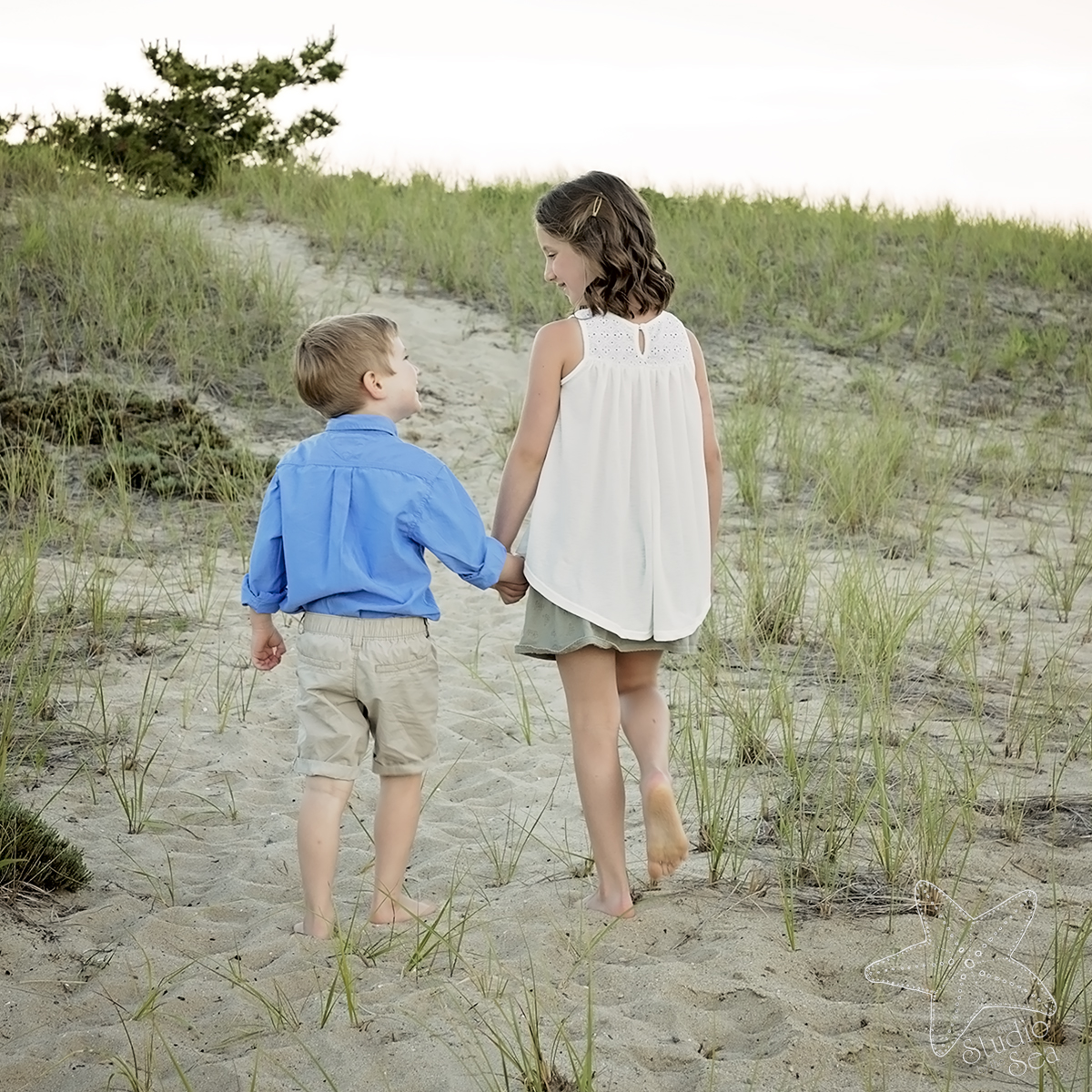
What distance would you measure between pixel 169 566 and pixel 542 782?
3.03m

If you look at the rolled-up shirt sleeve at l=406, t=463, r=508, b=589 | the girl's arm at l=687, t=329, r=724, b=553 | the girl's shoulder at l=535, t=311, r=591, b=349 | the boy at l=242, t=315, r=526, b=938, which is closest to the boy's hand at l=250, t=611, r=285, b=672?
the boy at l=242, t=315, r=526, b=938

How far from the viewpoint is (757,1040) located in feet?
8.33

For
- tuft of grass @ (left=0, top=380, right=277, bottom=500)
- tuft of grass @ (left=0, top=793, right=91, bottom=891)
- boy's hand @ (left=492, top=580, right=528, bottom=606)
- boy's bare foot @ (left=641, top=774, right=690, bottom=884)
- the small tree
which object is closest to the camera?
boy's bare foot @ (left=641, top=774, right=690, bottom=884)

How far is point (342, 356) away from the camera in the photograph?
3020 millimetres

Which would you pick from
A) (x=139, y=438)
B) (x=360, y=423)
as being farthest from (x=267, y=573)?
(x=139, y=438)

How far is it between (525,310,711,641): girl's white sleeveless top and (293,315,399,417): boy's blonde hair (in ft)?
1.54

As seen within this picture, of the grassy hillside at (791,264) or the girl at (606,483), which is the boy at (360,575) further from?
the grassy hillside at (791,264)

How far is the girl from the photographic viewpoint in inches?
118

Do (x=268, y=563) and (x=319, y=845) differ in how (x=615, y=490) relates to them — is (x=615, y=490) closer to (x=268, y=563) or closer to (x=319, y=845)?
(x=268, y=563)

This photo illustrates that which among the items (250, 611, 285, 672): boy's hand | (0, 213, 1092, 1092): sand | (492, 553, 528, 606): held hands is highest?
(492, 553, 528, 606): held hands

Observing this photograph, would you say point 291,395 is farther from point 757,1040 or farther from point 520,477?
point 757,1040

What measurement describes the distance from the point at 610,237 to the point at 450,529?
2.63 ft

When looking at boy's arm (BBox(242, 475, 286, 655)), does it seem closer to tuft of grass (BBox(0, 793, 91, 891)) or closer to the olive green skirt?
the olive green skirt

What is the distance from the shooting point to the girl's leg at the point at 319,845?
2.98 m
